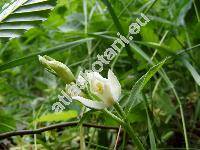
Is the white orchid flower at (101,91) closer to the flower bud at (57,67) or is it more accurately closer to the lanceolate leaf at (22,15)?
the flower bud at (57,67)

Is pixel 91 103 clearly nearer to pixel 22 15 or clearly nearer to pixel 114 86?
pixel 114 86

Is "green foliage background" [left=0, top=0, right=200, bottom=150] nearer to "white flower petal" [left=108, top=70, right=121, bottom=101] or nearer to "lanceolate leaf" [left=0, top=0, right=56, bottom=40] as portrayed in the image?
"lanceolate leaf" [left=0, top=0, right=56, bottom=40]

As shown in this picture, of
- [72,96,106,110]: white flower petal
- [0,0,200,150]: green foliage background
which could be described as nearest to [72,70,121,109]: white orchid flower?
[72,96,106,110]: white flower petal

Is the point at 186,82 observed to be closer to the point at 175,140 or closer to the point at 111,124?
the point at 175,140

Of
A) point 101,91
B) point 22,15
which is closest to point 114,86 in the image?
point 101,91

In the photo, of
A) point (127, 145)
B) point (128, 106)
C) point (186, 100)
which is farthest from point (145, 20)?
point (128, 106)

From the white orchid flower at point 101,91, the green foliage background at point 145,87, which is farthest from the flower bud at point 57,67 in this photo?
the green foliage background at point 145,87
